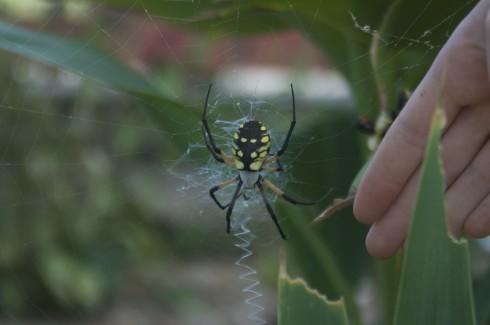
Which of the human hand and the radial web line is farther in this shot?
the radial web line

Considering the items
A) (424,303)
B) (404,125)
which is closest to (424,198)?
(424,303)

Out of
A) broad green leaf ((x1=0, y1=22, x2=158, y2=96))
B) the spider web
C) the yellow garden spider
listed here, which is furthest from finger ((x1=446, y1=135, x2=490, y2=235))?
the spider web

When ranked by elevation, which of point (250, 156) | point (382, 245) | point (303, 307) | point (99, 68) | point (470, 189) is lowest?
point (303, 307)

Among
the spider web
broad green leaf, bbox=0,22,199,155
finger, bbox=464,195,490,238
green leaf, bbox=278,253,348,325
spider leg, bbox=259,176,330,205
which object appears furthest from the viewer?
the spider web

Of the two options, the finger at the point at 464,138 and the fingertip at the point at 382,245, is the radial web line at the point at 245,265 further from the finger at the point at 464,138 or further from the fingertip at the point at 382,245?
the finger at the point at 464,138

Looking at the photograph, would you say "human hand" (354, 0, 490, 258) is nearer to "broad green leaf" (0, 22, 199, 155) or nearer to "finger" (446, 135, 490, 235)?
"finger" (446, 135, 490, 235)

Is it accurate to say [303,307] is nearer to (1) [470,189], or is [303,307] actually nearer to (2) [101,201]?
(1) [470,189]

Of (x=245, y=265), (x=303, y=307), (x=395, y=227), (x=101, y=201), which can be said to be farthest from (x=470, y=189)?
(x=101, y=201)
